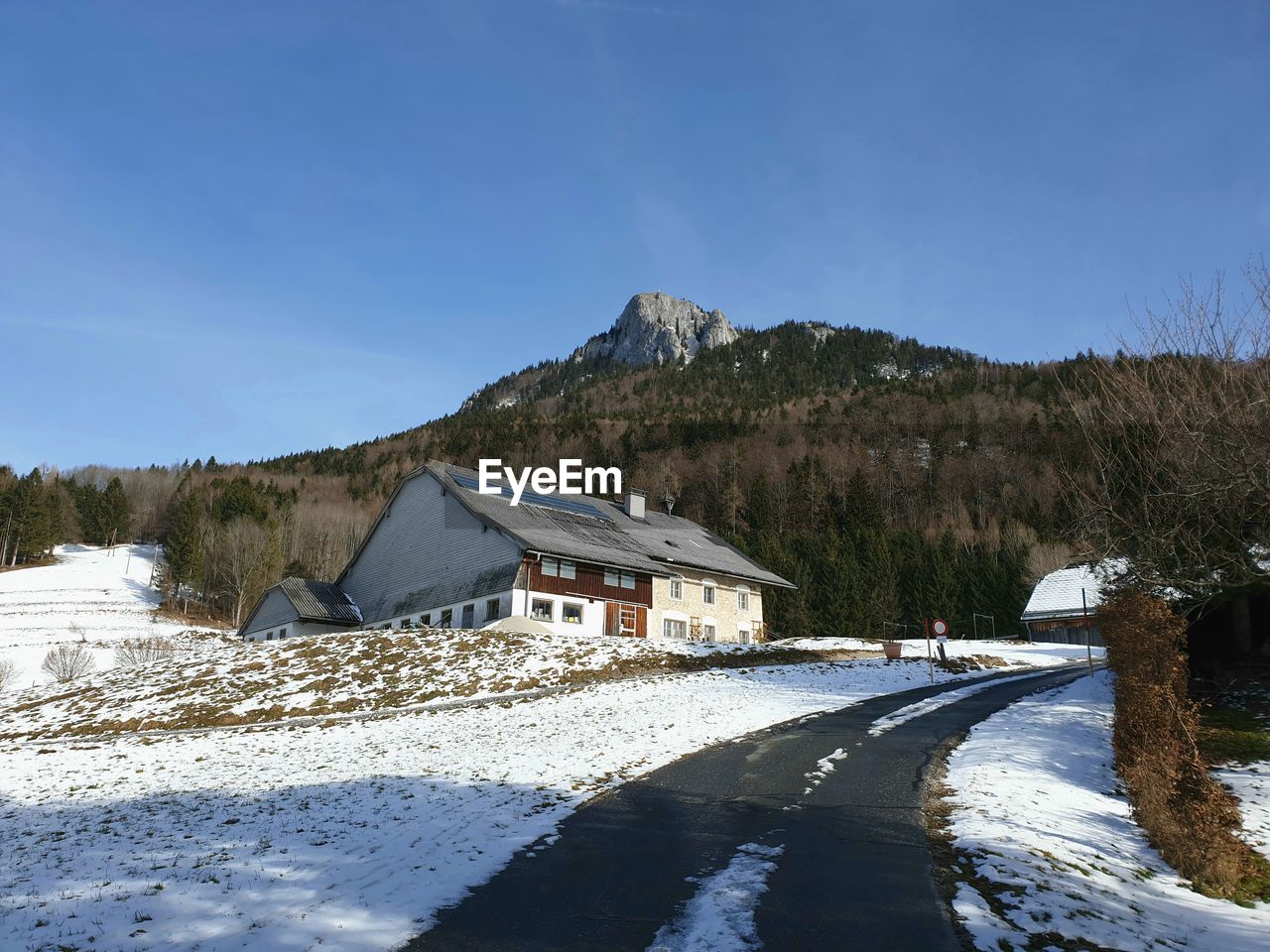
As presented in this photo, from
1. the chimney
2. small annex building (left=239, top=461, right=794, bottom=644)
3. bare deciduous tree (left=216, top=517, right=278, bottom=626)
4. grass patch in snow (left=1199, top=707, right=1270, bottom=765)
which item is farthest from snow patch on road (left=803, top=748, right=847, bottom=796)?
bare deciduous tree (left=216, top=517, right=278, bottom=626)

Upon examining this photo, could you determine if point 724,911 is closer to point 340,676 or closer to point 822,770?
point 822,770

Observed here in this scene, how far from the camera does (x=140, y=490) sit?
14325 cm

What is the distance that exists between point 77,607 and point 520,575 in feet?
208

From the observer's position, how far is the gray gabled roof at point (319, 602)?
4656cm

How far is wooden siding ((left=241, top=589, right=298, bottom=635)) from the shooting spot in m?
47.5

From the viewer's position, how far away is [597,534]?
46.7 m

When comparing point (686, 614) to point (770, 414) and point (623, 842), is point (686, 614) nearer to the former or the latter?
point (623, 842)

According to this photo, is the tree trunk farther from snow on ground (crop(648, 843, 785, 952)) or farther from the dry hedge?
snow on ground (crop(648, 843, 785, 952))

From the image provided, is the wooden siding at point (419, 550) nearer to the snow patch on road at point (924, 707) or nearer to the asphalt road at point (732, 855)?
the snow patch on road at point (924, 707)

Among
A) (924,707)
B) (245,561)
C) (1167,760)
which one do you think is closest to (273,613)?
(245,561)

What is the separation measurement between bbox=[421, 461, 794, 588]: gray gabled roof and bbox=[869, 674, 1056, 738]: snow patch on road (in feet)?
61.6

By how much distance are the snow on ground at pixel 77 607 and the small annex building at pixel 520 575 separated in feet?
62.4

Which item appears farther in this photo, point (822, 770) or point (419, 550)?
point (419, 550)

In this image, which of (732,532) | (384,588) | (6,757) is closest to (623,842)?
(6,757)
